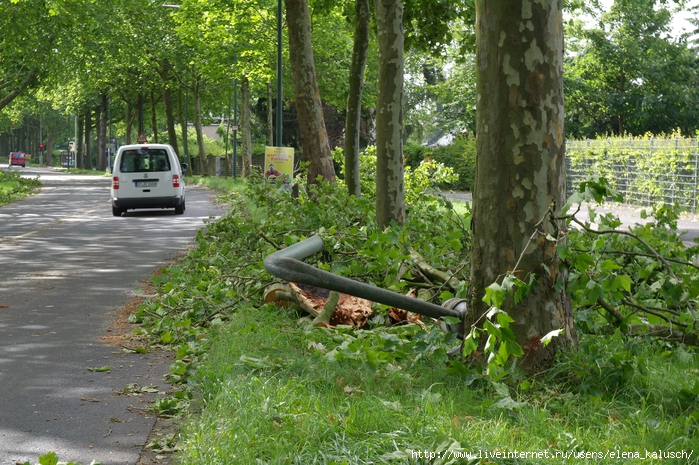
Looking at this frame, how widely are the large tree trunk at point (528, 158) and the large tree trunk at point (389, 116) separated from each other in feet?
21.8

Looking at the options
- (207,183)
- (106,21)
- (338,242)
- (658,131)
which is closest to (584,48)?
(658,131)

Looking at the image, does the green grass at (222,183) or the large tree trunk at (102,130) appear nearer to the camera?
the green grass at (222,183)

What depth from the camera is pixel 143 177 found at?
2514 cm

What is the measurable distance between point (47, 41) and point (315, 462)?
40.0 metres

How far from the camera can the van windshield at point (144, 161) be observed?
82.5 feet

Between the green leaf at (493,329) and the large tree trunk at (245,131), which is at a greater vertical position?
the large tree trunk at (245,131)

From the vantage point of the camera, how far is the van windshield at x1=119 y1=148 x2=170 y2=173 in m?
25.1

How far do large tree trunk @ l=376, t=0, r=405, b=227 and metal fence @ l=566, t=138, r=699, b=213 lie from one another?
15174 mm

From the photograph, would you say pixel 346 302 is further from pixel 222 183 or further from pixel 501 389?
pixel 222 183

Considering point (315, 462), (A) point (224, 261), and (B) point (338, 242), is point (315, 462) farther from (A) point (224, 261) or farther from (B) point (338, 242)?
(A) point (224, 261)

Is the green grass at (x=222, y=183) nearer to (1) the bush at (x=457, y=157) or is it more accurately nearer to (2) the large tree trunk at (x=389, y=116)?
(1) the bush at (x=457, y=157)

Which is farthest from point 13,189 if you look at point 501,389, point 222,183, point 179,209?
point 501,389

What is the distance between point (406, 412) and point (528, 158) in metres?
1.81

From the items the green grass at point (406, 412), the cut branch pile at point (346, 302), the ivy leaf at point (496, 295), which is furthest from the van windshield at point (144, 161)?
the ivy leaf at point (496, 295)
